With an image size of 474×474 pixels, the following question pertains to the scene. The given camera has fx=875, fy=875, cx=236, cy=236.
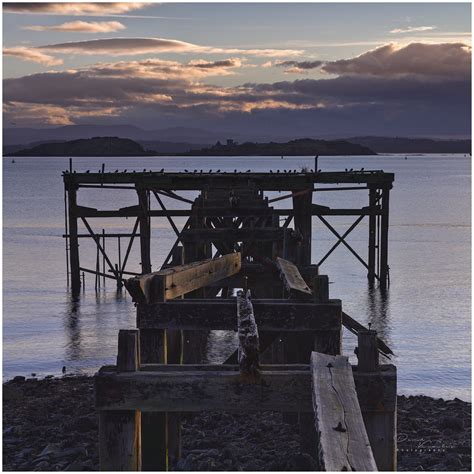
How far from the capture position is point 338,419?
155 inches

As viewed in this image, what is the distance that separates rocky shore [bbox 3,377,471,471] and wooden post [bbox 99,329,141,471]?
4192mm

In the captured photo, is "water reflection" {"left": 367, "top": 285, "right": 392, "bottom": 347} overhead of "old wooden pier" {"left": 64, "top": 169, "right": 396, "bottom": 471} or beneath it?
beneath

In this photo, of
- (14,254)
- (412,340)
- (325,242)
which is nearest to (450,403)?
(412,340)

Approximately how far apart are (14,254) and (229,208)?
87.2 feet

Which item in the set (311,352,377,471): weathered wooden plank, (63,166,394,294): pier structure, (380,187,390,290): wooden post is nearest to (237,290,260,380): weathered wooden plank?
(311,352,377,471): weathered wooden plank

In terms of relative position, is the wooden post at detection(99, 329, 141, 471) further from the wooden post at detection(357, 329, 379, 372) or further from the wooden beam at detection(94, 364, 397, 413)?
the wooden post at detection(357, 329, 379, 372)

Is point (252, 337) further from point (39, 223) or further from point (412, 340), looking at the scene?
point (39, 223)

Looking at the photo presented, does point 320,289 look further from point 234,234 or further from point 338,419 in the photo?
point 234,234

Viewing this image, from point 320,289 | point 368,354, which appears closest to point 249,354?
point 368,354

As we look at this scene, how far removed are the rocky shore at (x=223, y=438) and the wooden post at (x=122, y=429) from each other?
419 cm

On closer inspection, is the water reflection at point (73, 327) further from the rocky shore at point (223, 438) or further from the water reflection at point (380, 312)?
the water reflection at point (380, 312)

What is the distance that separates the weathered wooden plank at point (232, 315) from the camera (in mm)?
6578

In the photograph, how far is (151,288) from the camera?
679 cm

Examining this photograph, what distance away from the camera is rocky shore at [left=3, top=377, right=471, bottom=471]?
370 inches
